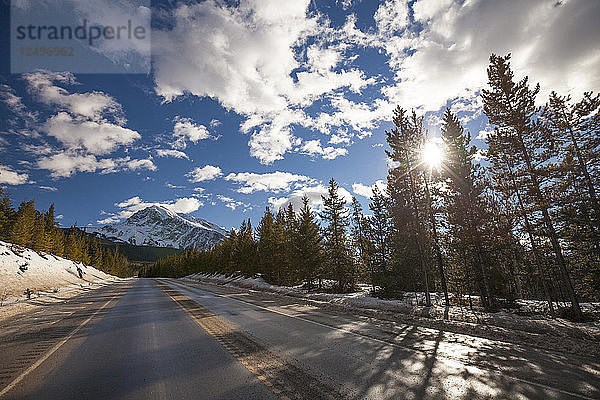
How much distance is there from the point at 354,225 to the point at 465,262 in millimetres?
31116

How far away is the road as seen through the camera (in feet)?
14.1

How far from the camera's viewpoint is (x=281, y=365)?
538 centimetres

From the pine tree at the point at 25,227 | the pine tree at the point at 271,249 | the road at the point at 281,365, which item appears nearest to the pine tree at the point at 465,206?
the road at the point at 281,365

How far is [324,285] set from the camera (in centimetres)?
2956

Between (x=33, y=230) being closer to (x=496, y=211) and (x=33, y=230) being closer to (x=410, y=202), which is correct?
(x=410, y=202)

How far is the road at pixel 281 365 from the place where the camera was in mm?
4301

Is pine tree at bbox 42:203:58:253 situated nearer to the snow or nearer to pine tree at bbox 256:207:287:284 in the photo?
pine tree at bbox 256:207:287:284

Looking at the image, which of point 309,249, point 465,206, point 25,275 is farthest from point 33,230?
point 465,206

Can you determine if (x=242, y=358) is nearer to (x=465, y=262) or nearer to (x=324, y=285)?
(x=465, y=262)

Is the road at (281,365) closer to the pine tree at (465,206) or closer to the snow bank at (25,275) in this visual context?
the pine tree at (465,206)

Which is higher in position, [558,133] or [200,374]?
[558,133]

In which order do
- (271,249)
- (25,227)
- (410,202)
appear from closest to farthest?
(410,202) → (271,249) → (25,227)

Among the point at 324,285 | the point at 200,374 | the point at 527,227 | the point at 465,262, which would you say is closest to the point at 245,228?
the point at 324,285

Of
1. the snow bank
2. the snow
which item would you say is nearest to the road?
the snow
